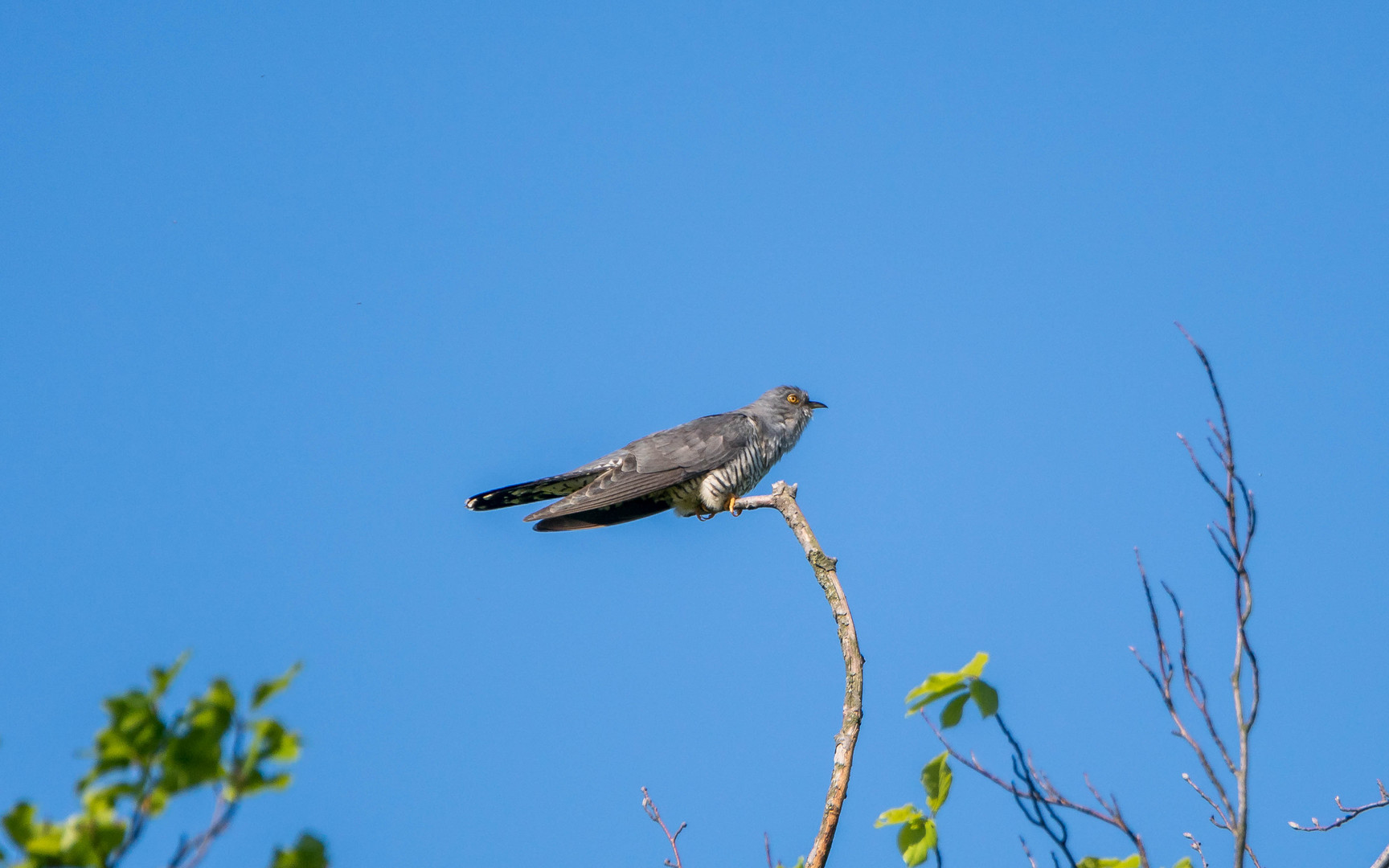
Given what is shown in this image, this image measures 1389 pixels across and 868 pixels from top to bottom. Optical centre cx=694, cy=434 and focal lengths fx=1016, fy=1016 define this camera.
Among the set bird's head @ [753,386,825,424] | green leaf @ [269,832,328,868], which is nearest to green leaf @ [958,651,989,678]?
green leaf @ [269,832,328,868]

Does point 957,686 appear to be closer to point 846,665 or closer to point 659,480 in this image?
point 846,665

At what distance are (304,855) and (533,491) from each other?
5.81 m

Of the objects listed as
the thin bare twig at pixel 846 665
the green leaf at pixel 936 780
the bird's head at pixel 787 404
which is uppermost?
the bird's head at pixel 787 404

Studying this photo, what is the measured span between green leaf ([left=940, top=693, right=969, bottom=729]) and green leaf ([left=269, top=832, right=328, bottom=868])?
110 cm

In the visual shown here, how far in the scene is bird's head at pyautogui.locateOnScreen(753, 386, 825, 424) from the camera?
784 centimetres

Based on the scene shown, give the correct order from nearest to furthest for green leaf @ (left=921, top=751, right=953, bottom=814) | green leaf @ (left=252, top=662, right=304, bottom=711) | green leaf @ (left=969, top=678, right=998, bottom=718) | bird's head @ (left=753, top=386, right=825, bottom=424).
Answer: green leaf @ (left=252, top=662, right=304, bottom=711) → green leaf @ (left=969, top=678, right=998, bottom=718) → green leaf @ (left=921, top=751, right=953, bottom=814) → bird's head @ (left=753, top=386, right=825, bottom=424)

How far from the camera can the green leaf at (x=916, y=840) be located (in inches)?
81.7

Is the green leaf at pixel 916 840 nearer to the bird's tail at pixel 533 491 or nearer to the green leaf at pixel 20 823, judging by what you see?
the green leaf at pixel 20 823

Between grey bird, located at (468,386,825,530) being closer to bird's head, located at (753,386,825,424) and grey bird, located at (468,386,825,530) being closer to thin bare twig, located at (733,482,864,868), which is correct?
Result: bird's head, located at (753,386,825,424)

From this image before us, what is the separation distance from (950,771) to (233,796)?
143 cm

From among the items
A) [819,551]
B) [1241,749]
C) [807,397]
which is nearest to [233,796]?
[1241,749]

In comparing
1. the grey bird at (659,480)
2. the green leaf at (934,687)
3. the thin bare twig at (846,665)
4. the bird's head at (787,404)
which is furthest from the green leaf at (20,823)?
the bird's head at (787,404)

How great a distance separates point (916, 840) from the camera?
2098 mm

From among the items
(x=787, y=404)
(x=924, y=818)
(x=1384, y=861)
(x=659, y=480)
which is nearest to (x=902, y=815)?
(x=924, y=818)
